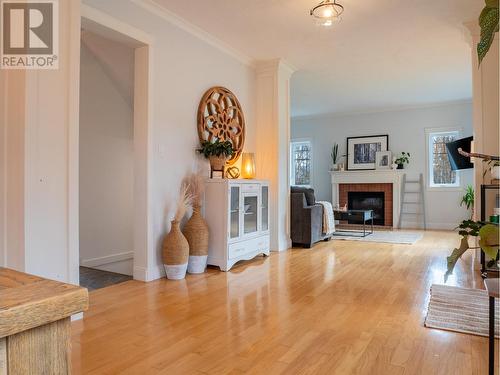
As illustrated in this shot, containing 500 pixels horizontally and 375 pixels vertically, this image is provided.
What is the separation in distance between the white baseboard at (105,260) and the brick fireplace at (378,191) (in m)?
5.27

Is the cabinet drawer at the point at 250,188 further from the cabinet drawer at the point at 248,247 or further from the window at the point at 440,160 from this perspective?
the window at the point at 440,160

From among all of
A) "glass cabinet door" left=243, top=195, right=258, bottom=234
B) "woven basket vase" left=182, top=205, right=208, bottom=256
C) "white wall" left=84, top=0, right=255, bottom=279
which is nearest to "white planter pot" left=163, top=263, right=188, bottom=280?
"white wall" left=84, top=0, right=255, bottom=279

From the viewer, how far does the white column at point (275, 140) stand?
4844 millimetres

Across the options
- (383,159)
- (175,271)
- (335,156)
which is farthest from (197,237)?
(383,159)

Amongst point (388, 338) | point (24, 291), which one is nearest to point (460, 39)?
point (388, 338)

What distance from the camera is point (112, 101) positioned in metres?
4.12

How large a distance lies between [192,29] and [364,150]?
5.39 metres

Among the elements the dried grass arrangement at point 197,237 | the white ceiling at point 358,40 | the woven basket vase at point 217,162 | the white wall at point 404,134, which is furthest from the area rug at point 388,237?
the dried grass arrangement at point 197,237

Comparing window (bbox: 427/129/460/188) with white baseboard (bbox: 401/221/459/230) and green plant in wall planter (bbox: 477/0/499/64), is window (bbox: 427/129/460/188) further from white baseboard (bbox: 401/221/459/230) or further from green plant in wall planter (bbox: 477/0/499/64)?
green plant in wall planter (bbox: 477/0/499/64)

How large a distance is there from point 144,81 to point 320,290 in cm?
244

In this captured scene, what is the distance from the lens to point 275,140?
15.9 ft

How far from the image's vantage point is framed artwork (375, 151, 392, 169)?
774cm

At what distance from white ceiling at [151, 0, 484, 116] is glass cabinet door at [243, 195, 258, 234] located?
187 cm

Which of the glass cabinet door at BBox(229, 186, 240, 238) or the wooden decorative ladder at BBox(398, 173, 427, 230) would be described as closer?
the glass cabinet door at BBox(229, 186, 240, 238)
